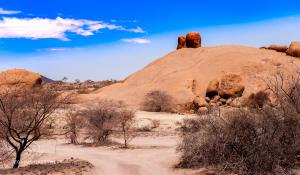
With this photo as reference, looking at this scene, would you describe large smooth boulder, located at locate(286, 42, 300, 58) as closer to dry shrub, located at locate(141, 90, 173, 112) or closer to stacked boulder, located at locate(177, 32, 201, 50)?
stacked boulder, located at locate(177, 32, 201, 50)

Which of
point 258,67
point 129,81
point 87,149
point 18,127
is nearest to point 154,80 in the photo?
point 129,81

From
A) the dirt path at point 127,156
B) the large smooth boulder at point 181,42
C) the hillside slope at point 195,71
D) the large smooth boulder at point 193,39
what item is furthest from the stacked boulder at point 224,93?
the large smooth boulder at point 181,42

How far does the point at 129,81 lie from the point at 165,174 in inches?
1932

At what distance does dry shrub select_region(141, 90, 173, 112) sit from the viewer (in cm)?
4441

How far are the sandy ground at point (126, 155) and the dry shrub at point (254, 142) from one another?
1.28 metres

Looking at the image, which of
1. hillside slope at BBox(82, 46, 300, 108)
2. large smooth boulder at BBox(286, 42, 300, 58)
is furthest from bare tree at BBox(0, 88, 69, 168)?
large smooth boulder at BBox(286, 42, 300, 58)

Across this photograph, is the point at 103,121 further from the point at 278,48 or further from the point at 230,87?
the point at 278,48

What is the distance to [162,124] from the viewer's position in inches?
1321

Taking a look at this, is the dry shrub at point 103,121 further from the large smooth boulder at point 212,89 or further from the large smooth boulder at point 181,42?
the large smooth boulder at point 181,42

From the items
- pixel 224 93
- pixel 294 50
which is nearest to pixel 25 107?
pixel 224 93

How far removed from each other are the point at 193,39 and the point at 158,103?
25377 mm

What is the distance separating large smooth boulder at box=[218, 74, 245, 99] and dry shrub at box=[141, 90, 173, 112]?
525cm

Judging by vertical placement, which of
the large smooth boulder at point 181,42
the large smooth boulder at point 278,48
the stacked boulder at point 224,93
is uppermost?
the large smooth boulder at point 181,42

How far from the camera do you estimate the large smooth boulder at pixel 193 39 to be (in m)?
68.0
